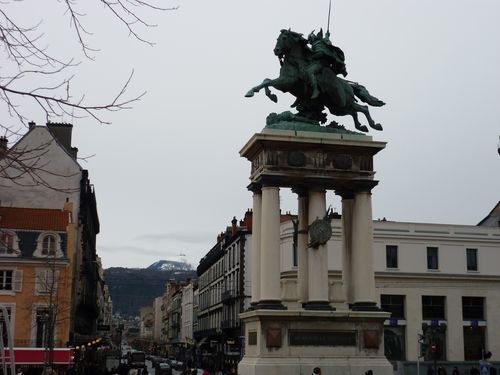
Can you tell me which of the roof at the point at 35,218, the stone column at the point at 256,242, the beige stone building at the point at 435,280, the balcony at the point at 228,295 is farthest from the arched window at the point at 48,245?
the stone column at the point at 256,242

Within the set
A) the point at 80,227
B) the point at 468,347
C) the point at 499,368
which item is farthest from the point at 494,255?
the point at 80,227

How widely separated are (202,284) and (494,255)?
5645 centimetres

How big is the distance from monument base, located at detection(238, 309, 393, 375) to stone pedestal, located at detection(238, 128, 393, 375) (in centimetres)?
3

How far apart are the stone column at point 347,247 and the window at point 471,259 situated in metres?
36.8

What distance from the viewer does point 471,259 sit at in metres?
62.7

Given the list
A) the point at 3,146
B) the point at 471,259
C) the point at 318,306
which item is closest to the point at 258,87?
the point at 318,306

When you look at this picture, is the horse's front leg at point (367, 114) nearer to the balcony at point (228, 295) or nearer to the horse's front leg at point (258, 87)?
the horse's front leg at point (258, 87)

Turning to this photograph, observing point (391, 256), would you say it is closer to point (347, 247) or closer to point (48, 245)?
point (48, 245)

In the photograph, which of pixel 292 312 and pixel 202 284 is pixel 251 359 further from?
pixel 202 284

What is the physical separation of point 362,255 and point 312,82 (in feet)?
21.9

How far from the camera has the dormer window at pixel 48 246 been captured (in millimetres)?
57750

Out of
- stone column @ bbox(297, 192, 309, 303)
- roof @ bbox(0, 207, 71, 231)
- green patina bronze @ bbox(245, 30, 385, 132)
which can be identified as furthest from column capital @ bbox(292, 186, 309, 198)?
roof @ bbox(0, 207, 71, 231)

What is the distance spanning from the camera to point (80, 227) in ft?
222

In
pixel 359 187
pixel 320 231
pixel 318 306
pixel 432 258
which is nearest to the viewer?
pixel 318 306
